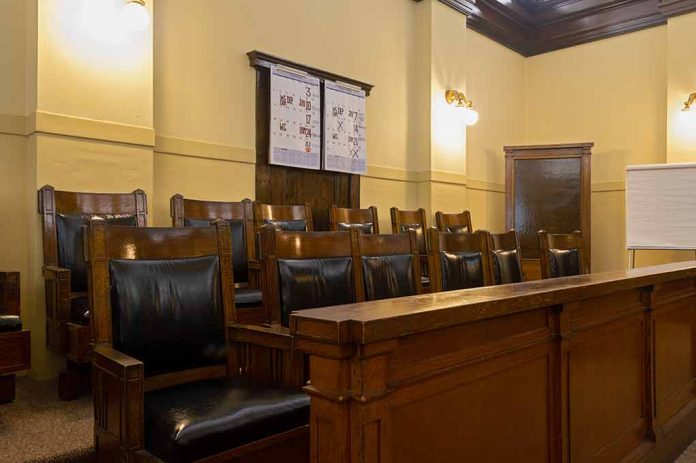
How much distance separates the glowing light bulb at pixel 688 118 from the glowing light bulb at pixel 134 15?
17.1 ft

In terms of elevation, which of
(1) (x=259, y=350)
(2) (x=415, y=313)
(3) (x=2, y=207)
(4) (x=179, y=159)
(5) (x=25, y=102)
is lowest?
(1) (x=259, y=350)

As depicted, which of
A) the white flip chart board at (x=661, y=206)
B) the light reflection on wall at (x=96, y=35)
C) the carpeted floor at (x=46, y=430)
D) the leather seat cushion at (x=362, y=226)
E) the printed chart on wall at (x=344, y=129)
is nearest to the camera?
the carpeted floor at (x=46, y=430)

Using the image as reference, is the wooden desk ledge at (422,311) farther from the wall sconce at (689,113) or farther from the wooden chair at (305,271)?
the wall sconce at (689,113)

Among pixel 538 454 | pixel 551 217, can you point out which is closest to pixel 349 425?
pixel 538 454

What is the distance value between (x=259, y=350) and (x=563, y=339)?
904mm

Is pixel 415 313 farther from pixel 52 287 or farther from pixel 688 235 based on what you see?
pixel 688 235

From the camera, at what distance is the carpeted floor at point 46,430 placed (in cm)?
176

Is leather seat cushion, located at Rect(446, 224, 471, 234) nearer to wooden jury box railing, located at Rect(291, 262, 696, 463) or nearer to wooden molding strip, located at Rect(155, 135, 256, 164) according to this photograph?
wooden molding strip, located at Rect(155, 135, 256, 164)

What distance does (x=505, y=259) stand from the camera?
3.04 m

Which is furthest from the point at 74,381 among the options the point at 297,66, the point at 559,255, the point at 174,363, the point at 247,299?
the point at 297,66

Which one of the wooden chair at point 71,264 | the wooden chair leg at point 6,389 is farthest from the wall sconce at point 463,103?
the wooden chair leg at point 6,389

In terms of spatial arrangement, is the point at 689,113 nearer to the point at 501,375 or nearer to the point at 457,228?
the point at 457,228

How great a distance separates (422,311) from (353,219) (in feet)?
10.2

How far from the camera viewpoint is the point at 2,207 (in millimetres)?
2889
